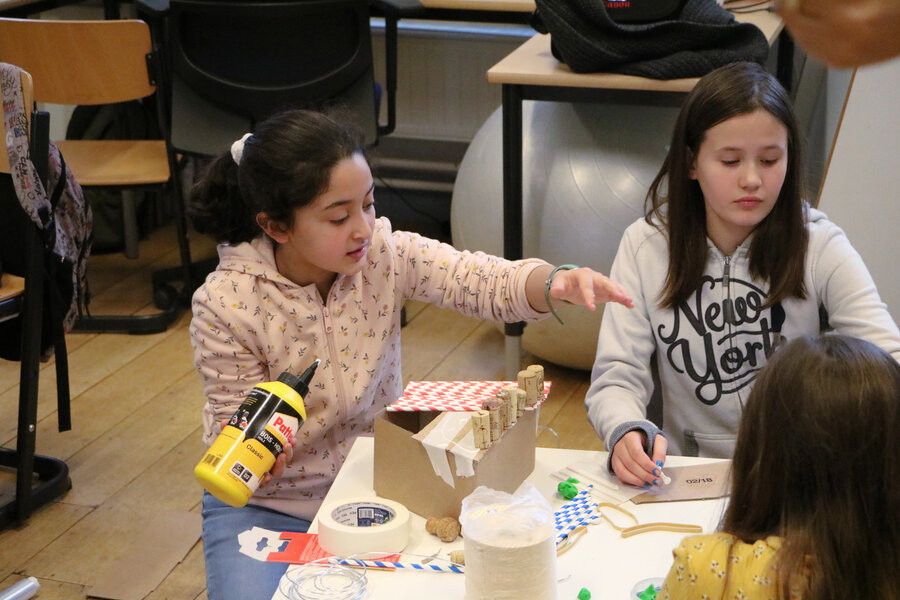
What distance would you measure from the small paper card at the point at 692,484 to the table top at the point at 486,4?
2226 millimetres

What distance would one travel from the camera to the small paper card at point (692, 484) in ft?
4.36

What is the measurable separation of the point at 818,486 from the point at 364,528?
519 millimetres

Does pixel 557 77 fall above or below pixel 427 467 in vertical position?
above

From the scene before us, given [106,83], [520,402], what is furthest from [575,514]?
[106,83]

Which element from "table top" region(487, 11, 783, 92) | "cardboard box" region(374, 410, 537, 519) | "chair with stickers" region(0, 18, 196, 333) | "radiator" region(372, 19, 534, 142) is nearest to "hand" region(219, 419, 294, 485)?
"cardboard box" region(374, 410, 537, 519)

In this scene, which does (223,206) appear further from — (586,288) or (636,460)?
(636,460)

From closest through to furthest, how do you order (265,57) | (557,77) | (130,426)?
(557,77) → (130,426) → (265,57)

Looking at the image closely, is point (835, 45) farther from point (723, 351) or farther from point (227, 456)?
point (723, 351)

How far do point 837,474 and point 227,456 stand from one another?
2.13 feet

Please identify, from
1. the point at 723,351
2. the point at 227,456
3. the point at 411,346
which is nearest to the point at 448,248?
the point at 723,351

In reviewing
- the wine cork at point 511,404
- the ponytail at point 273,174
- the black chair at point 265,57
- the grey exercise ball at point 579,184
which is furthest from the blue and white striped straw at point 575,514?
the black chair at point 265,57

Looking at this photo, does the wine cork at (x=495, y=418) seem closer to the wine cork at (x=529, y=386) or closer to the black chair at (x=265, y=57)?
the wine cork at (x=529, y=386)

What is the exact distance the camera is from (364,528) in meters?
1.22

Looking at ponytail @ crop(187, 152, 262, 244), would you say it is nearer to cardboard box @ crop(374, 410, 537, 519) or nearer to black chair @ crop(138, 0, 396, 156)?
cardboard box @ crop(374, 410, 537, 519)
